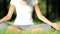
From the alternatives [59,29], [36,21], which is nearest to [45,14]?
[36,21]

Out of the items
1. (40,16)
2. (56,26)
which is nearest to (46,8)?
(40,16)

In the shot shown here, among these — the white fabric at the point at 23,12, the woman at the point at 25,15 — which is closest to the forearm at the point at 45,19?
the woman at the point at 25,15

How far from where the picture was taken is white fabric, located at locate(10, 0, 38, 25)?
133 centimetres

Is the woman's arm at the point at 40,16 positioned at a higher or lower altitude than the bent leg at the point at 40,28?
higher

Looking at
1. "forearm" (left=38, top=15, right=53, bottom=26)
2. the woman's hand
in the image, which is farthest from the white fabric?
the woman's hand

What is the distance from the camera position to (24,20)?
4.42 ft

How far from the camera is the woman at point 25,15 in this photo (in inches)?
52.3

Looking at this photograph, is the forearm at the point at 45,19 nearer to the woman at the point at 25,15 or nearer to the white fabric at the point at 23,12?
the woman at the point at 25,15

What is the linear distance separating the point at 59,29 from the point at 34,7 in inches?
17.3

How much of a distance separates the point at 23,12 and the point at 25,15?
5cm

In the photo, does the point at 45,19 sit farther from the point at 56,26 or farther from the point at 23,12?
the point at 23,12

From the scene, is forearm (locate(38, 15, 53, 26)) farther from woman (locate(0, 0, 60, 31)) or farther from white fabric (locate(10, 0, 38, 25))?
white fabric (locate(10, 0, 38, 25))

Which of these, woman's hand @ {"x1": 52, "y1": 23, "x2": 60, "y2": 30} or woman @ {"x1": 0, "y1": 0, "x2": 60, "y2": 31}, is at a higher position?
woman @ {"x1": 0, "y1": 0, "x2": 60, "y2": 31}

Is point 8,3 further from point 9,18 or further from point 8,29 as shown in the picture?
point 8,29
